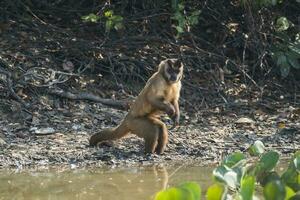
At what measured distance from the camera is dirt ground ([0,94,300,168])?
8.08m

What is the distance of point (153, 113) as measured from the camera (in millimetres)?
8461

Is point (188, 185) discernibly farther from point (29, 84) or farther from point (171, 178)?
point (29, 84)

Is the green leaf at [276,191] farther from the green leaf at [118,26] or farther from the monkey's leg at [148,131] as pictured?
the green leaf at [118,26]

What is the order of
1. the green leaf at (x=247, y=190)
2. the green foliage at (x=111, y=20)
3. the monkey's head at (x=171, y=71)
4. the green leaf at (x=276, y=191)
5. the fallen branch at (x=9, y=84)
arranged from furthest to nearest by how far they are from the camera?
the green foliage at (x=111, y=20), the fallen branch at (x=9, y=84), the monkey's head at (x=171, y=71), the green leaf at (x=276, y=191), the green leaf at (x=247, y=190)

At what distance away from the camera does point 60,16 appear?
36.9 feet

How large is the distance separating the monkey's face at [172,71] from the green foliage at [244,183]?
11.3ft

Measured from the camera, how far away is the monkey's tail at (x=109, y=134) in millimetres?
8383

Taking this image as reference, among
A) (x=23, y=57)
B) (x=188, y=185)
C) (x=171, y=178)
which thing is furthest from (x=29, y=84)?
(x=188, y=185)

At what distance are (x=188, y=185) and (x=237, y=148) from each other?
4767 millimetres

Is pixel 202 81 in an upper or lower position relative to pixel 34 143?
upper

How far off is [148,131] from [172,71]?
0.75 meters

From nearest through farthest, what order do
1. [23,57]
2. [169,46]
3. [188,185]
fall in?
[188,185]
[23,57]
[169,46]

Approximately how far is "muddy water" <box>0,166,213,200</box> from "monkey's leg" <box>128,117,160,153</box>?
0.38m

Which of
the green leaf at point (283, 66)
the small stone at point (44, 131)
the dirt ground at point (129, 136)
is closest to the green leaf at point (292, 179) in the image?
the dirt ground at point (129, 136)
